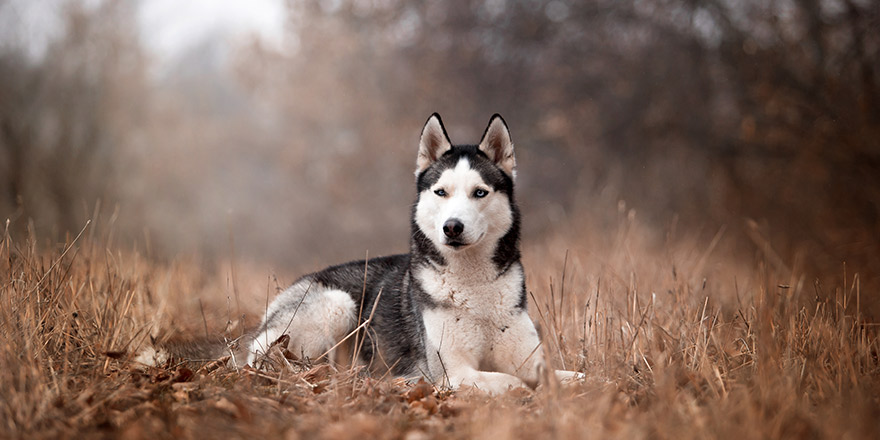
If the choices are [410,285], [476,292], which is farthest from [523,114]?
[476,292]

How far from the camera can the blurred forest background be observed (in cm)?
880

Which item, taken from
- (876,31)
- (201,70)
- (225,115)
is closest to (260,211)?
(225,115)

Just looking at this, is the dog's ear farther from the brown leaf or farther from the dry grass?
the brown leaf

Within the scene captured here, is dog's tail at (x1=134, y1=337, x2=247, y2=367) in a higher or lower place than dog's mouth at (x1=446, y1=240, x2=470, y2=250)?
lower

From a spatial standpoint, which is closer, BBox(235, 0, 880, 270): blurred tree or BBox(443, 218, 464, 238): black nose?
BBox(443, 218, 464, 238): black nose

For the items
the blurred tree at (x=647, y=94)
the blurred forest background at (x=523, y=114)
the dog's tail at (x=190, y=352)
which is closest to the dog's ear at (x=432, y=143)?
the dog's tail at (x=190, y=352)

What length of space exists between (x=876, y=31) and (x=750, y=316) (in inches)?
245

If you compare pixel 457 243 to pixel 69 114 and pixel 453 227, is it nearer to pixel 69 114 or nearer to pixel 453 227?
pixel 453 227

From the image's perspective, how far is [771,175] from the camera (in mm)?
10133

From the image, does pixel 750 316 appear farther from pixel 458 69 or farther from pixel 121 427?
pixel 458 69

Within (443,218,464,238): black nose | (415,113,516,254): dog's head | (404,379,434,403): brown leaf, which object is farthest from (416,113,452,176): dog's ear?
(404,379,434,403): brown leaf

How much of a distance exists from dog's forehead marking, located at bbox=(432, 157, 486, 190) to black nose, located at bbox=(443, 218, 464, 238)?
358mm

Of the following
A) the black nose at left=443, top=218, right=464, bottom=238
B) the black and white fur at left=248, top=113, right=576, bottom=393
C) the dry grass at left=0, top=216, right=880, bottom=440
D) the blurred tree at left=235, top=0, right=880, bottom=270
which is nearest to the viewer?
the dry grass at left=0, top=216, right=880, bottom=440

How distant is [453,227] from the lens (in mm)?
3559
